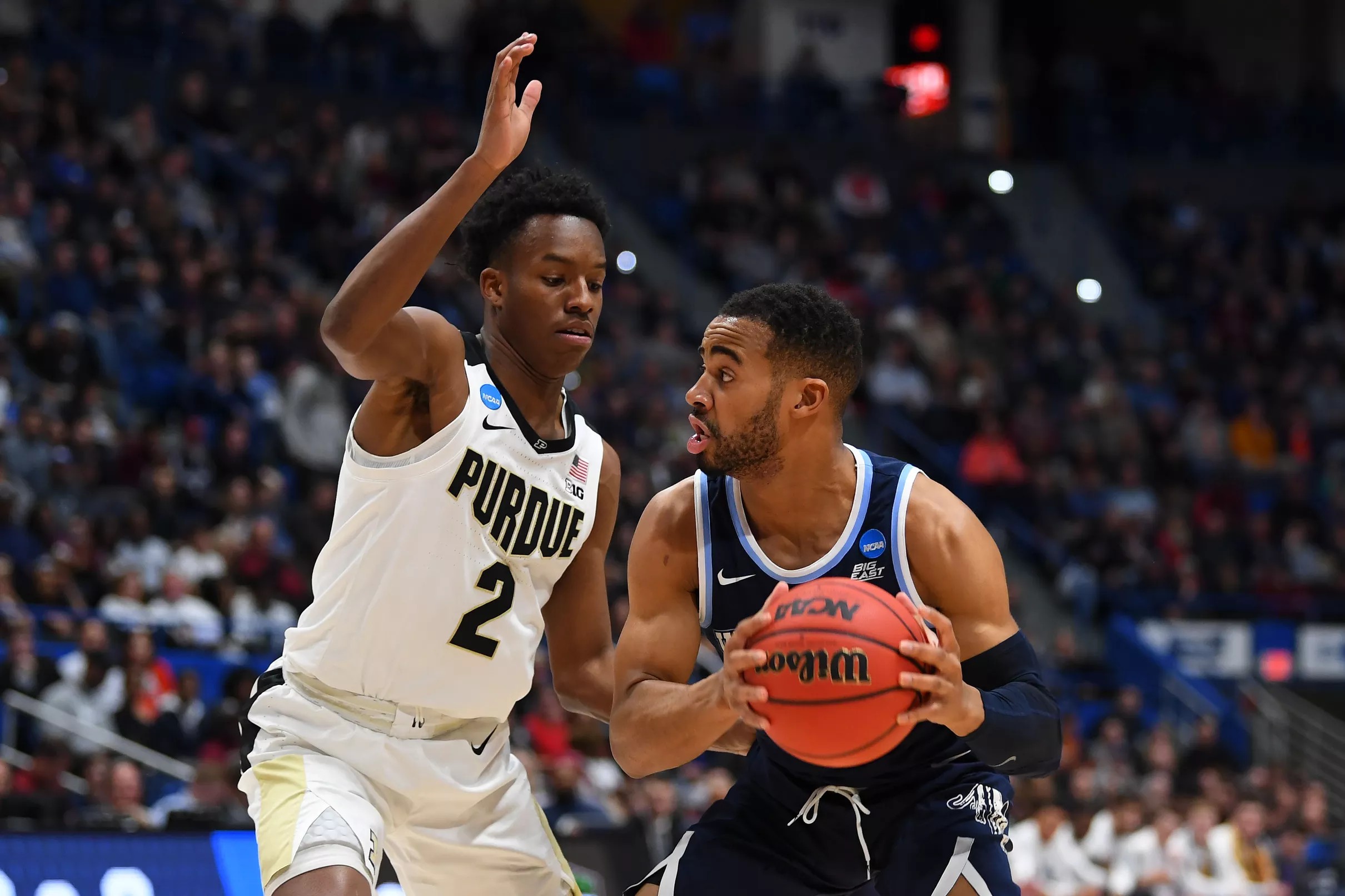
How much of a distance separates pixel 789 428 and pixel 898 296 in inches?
605

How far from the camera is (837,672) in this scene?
3.71 metres

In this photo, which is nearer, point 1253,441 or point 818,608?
point 818,608

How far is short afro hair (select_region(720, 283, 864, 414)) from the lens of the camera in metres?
4.29

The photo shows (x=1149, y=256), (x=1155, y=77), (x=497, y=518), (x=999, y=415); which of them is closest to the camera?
(x=497, y=518)

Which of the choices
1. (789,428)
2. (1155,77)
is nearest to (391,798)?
(789,428)

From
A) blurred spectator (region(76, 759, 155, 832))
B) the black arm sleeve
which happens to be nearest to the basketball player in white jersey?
the black arm sleeve

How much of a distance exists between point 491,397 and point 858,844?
151 centimetres

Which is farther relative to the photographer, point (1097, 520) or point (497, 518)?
point (1097, 520)

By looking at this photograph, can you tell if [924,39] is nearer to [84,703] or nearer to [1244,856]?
[1244,856]

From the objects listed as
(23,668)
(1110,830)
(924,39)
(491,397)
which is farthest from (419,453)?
(924,39)

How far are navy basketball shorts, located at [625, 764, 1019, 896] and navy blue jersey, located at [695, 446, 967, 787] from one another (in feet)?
0.17

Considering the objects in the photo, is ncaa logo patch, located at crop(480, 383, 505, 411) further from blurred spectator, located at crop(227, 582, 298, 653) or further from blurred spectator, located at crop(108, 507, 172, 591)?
blurred spectator, located at crop(108, 507, 172, 591)

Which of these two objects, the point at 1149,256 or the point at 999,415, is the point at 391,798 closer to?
the point at 999,415

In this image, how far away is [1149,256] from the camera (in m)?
21.9
